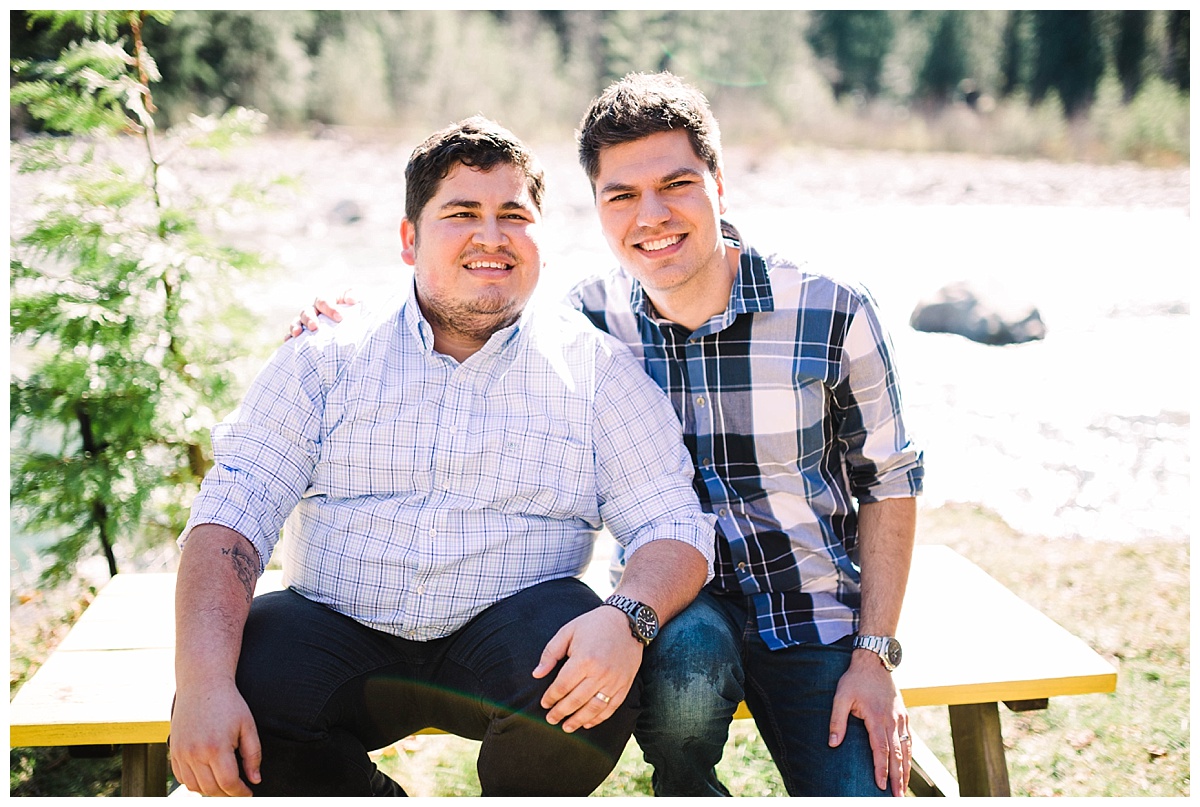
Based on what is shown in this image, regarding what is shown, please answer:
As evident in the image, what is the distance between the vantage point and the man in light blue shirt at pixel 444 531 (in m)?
1.87

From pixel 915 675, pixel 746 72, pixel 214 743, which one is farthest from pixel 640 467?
pixel 746 72

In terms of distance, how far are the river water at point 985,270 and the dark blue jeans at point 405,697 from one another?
0.99 meters

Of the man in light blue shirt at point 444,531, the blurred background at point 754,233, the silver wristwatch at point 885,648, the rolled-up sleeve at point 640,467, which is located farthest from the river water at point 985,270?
the silver wristwatch at point 885,648

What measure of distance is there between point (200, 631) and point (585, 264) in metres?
6.79

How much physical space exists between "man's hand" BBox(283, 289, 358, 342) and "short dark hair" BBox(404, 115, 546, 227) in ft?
1.02

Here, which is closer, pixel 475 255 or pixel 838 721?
pixel 838 721

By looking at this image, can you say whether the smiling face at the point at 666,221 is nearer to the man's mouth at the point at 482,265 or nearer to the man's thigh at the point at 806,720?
the man's mouth at the point at 482,265

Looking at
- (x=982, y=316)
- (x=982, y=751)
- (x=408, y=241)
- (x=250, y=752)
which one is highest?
(x=982, y=316)

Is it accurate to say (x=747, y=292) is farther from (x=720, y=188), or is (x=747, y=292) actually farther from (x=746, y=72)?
(x=746, y=72)

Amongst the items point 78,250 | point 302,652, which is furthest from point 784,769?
point 78,250

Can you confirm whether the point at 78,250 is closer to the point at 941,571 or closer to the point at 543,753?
the point at 543,753

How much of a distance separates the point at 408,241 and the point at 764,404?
1.01 metres

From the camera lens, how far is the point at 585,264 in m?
8.41

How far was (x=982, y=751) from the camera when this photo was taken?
239 centimetres
